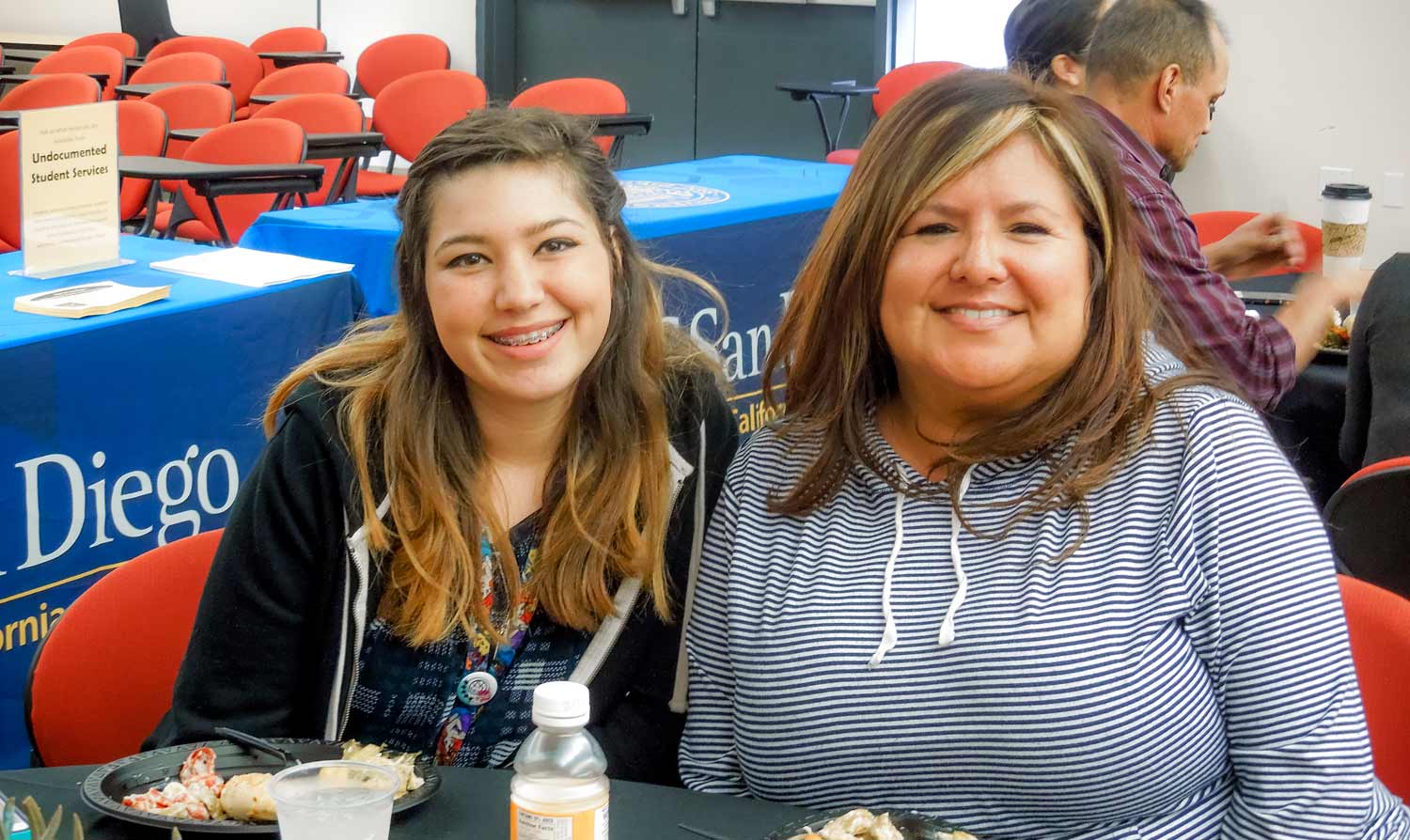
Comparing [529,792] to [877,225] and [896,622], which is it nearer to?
[896,622]

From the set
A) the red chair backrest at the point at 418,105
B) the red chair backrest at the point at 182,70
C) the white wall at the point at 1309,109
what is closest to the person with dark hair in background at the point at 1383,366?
the white wall at the point at 1309,109

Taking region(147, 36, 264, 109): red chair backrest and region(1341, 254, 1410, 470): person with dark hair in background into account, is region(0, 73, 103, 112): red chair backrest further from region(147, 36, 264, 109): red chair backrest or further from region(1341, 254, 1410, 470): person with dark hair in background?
region(1341, 254, 1410, 470): person with dark hair in background

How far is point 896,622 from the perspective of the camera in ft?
4.32

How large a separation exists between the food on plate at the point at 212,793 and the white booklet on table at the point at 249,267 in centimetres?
181

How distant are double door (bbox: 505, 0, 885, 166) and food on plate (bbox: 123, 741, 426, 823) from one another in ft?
22.4

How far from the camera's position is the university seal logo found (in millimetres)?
3729

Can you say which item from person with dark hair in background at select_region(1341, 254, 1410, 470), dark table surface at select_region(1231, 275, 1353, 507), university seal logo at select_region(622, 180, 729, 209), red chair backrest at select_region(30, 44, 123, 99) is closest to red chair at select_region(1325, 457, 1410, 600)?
person with dark hair in background at select_region(1341, 254, 1410, 470)

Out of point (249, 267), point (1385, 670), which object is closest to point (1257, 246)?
point (1385, 670)

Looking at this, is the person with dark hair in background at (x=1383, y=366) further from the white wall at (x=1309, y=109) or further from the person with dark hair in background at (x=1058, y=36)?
the white wall at (x=1309, y=109)

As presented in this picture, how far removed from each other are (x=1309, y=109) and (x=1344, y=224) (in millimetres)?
3247

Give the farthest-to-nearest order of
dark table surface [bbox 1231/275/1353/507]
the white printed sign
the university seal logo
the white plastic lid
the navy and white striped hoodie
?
the university seal logo, dark table surface [bbox 1231/275/1353/507], the white printed sign, the navy and white striped hoodie, the white plastic lid

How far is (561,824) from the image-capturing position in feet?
3.30

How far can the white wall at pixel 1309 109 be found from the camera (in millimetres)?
5781

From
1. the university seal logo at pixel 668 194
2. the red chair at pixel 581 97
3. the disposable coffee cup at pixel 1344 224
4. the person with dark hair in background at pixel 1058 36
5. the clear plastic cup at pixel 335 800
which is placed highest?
the person with dark hair in background at pixel 1058 36
